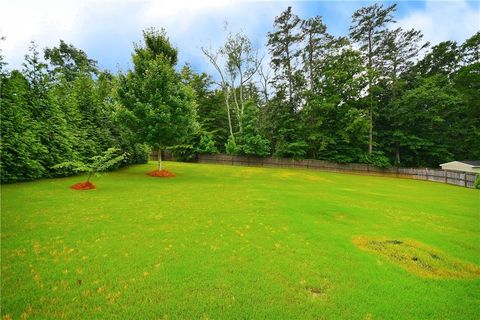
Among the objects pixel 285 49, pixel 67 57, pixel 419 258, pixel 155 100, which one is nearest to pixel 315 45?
pixel 285 49

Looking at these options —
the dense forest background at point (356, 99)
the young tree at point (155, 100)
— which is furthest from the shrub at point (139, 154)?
the young tree at point (155, 100)

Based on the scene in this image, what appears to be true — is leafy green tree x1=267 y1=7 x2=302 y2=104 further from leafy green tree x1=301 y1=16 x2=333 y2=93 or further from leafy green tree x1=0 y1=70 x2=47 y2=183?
leafy green tree x1=0 y1=70 x2=47 y2=183

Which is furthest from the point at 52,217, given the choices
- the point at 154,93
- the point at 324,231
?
the point at 154,93

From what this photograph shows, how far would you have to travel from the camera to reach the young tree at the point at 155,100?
1462 cm

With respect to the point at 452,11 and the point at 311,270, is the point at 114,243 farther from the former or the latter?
the point at 452,11

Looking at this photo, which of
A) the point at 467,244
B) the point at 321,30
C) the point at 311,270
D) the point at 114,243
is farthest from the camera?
the point at 321,30

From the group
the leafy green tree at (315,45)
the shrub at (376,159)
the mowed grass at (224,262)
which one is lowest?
the mowed grass at (224,262)

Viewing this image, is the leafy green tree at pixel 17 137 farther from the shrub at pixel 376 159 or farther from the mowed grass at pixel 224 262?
the shrub at pixel 376 159

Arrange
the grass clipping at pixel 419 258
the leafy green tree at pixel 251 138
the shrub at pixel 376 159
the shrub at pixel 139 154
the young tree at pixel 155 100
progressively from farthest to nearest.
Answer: the leafy green tree at pixel 251 138 < the shrub at pixel 376 159 < the shrub at pixel 139 154 < the young tree at pixel 155 100 < the grass clipping at pixel 419 258

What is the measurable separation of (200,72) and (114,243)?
118 feet

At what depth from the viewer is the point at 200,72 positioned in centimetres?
3762

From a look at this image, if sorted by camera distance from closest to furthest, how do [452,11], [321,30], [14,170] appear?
1. [452,11]
2. [14,170]
3. [321,30]

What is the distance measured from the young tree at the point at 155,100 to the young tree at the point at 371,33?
2283 centimetres

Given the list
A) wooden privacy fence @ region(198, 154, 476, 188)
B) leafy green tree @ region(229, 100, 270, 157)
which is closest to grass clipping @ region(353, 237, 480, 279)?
wooden privacy fence @ region(198, 154, 476, 188)
